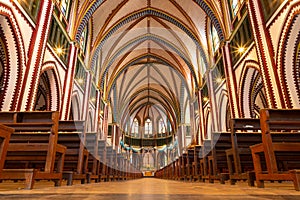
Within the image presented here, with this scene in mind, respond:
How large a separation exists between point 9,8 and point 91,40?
8.53m

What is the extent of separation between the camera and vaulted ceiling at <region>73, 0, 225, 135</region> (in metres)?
14.2

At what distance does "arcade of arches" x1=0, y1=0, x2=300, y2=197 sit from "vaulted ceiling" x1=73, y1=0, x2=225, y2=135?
70 mm

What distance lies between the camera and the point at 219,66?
12.6 meters

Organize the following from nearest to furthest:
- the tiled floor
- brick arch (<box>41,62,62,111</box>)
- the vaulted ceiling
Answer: the tiled floor → brick arch (<box>41,62,62,111</box>) → the vaulted ceiling

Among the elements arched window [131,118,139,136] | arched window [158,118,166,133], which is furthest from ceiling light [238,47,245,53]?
arched window [131,118,139,136]

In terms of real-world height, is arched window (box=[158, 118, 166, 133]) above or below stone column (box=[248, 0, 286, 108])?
above

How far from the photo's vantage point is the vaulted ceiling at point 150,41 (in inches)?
561

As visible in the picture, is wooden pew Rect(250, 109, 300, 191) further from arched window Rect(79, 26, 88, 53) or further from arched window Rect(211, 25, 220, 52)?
arched window Rect(79, 26, 88, 53)

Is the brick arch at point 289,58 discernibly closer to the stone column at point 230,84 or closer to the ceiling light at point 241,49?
the ceiling light at point 241,49

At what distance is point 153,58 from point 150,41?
207 cm

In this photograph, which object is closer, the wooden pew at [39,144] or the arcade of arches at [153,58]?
the wooden pew at [39,144]

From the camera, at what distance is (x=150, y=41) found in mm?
19875

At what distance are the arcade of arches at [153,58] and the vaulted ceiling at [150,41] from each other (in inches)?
2.7

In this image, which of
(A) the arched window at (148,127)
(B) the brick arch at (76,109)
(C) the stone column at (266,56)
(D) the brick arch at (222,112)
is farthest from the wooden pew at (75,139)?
(A) the arched window at (148,127)
